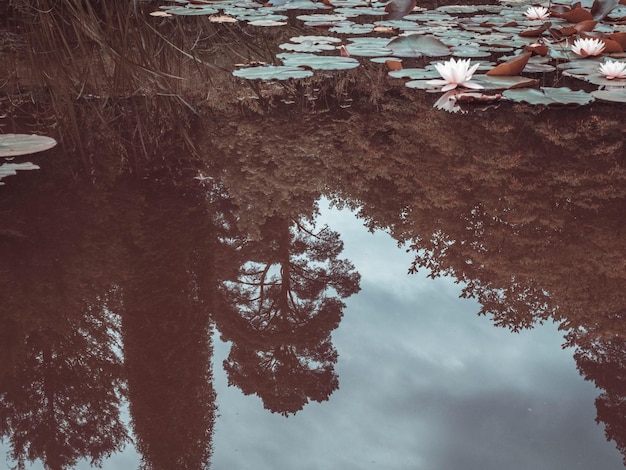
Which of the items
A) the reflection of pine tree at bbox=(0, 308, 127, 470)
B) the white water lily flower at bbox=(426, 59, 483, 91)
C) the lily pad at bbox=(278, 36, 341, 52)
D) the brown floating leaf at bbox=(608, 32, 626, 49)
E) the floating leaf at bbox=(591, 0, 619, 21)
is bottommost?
the reflection of pine tree at bbox=(0, 308, 127, 470)

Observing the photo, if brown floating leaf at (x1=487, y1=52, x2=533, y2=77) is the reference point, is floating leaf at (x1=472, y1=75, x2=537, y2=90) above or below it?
below

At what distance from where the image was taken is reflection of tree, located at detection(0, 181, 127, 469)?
0.99m

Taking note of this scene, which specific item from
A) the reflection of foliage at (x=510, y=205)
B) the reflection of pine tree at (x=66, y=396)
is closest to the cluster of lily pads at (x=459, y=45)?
the reflection of foliage at (x=510, y=205)

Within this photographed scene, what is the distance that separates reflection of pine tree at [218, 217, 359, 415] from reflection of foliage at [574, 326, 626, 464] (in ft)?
1.51

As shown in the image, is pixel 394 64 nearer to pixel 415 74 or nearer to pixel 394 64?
pixel 394 64

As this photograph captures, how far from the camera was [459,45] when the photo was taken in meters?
3.48

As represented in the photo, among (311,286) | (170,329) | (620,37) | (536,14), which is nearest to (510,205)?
(311,286)

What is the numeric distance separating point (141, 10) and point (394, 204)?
3712 millimetres

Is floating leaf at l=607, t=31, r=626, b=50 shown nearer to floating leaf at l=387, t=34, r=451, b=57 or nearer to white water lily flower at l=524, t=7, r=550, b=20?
white water lily flower at l=524, t=7, r=550, b=20

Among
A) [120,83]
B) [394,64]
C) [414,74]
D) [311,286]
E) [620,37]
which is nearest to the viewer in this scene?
[311,286]

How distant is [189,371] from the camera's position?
1.12 meters

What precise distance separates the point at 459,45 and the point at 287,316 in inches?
106

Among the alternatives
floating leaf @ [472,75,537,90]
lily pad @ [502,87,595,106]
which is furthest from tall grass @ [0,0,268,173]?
lily pad @ [502,87,595,106]

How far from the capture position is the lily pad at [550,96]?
2.44 meters
